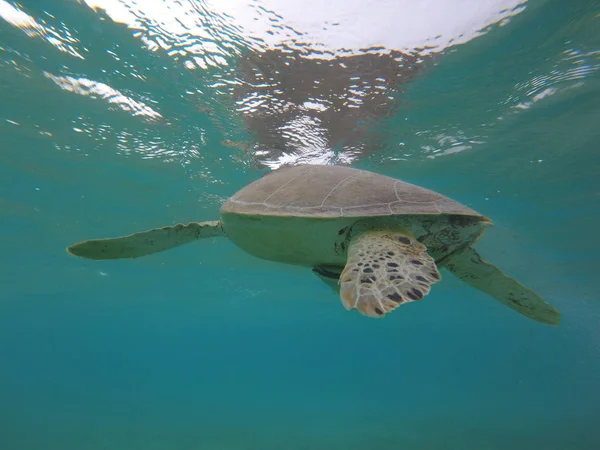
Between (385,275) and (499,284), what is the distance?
2.45 metres

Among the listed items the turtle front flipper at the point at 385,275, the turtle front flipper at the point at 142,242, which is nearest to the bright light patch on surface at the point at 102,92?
the turtle front flipper at the point at 142,242

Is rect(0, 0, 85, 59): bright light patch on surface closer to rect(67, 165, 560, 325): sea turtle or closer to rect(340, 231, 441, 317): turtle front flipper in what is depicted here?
rect(67, 165, 560, 325): sea turtle

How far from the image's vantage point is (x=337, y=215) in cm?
258

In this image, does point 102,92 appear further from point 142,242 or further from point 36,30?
point 142,242

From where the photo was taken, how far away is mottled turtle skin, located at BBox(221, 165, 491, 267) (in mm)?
2628

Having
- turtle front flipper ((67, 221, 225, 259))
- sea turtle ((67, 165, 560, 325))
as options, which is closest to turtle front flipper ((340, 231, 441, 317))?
sea turtle ((67, 165, 560, 325))

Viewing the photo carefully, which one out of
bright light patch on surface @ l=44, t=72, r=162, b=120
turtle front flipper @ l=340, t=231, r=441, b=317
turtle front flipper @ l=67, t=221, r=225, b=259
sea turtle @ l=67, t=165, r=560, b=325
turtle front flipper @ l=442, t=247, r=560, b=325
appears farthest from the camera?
bright light patch on surface @ l=44, t=72, r=162, b=120

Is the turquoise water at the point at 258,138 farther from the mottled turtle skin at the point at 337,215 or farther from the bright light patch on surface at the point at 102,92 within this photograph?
the mottled turtle skin at the point at 337,215

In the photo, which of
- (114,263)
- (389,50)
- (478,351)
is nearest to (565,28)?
(389,50)

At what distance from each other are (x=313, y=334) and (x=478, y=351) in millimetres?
41015

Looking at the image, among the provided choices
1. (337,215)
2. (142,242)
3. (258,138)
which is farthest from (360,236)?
(258,138)

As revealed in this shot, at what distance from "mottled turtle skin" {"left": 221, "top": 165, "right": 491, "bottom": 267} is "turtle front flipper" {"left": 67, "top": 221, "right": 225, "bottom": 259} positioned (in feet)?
A: 2.14

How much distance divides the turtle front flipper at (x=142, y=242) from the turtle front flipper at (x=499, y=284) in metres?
3.00

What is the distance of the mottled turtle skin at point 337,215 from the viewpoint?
8.62 feet
